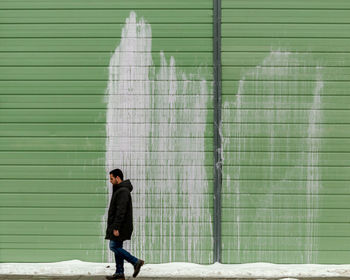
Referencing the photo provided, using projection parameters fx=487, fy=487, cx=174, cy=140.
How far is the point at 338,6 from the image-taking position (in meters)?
7.45

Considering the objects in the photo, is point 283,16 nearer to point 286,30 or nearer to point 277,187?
point 286,30

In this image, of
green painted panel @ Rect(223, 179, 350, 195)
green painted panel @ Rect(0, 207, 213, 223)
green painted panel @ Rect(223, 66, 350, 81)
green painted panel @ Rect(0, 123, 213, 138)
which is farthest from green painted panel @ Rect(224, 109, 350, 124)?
green painted panel @ Rect(0, 207, 213, 223)

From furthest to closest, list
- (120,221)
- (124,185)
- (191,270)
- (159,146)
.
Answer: (159,146)
(191,270)
(124,185)
(120,221)

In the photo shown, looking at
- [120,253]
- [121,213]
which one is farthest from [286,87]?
[120,253]

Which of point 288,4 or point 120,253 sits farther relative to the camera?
point 288,4

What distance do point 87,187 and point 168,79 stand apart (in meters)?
2.09

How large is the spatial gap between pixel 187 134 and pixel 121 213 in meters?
1.63

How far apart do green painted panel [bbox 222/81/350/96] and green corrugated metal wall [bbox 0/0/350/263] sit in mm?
15

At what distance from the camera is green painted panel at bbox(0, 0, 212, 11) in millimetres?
7500

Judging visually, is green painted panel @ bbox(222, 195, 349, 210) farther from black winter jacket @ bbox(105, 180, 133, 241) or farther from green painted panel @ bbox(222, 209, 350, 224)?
black winter jacket @ bbox(105, 180, 133, 241)

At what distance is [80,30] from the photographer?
7527 millimetres

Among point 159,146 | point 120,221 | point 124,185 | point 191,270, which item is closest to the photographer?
point 120,221

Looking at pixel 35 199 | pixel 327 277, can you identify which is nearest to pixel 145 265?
pixel 35 199

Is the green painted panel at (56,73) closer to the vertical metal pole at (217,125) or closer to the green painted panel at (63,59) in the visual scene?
the green painted panel at (63,59)
